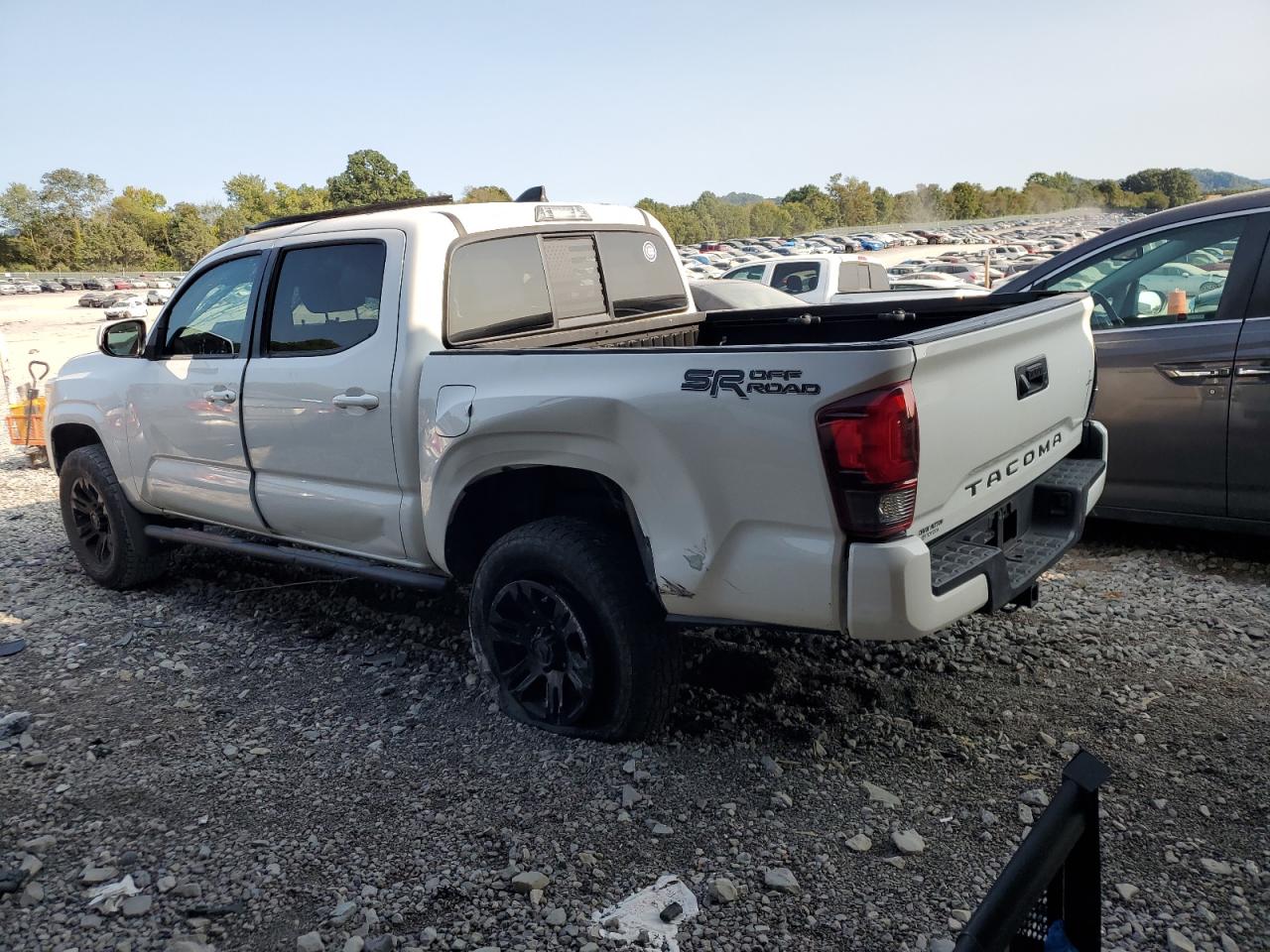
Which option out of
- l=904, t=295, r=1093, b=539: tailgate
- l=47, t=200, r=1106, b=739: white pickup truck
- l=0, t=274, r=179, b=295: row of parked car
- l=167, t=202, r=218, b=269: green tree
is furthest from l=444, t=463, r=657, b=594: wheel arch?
l=167, t=202, r=218, b=269: green tree

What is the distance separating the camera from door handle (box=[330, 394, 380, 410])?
373cm

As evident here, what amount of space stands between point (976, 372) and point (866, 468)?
57 centimetres

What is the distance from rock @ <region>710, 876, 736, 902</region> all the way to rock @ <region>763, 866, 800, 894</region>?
10 centimetres

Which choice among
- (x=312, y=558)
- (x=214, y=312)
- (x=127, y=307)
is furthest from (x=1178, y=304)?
(x=127, y=307)

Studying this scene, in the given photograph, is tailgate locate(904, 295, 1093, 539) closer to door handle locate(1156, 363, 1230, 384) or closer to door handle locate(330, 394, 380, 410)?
door handle locate(1156, 363, 1230, 384)

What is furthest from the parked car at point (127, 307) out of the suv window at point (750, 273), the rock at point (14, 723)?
the rock at point (14, 723)

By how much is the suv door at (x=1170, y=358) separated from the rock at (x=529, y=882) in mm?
3718

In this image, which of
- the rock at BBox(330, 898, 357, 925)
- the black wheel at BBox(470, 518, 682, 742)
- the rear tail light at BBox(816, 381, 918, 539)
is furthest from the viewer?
the black wheel at BBox(470, 518, 682, 742)

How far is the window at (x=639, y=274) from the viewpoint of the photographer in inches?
178

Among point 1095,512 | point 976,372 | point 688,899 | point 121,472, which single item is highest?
point 976,372

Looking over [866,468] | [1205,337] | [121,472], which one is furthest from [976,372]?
[121,472]

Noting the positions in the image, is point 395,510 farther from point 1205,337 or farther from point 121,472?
point 1205,337

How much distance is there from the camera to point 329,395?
3.92m

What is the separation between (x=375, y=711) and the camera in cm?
387
